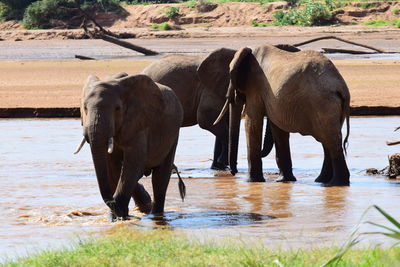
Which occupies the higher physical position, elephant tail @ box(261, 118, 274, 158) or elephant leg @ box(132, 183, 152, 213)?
elephant leg @ box(132, 183, 152, 213)

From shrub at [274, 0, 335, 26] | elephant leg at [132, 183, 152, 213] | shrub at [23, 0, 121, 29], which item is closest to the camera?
elephant leg at [132, 183, 152, 213]

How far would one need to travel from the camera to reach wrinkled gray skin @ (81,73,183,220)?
891cm

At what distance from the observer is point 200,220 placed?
9.55 meters

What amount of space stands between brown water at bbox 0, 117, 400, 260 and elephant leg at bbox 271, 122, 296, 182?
8.9 inches

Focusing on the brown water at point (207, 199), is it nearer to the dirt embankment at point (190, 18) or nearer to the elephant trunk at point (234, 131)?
the elephant trunk at point (234, 131)

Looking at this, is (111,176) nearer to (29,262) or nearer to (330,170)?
(29,262)

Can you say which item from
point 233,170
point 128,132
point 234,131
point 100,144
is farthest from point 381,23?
point 100,144

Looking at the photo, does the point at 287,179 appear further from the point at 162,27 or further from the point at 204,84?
the point at 162,27

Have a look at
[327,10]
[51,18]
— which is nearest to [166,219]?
[327,10]

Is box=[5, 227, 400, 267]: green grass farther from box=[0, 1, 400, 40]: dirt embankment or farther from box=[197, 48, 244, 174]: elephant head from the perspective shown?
box=[0, 1, 400, 40]: dirt embankment

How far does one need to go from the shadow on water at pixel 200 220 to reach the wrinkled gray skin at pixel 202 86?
4041 mm

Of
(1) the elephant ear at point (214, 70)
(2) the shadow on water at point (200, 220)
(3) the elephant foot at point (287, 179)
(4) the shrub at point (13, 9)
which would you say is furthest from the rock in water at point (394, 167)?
(4) the shrub at point (13, 9)

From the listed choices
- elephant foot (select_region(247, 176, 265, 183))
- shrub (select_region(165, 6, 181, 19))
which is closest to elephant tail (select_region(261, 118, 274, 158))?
elephant foot (select_region(247, 176, 265, 183))

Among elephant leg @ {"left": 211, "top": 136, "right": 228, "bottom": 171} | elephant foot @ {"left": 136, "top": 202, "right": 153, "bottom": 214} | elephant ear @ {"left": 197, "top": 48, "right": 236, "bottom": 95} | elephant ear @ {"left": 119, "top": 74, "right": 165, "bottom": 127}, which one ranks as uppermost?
elephant ear @ {"left": 119, "top": 74, "right": 165, "bottom": 127}
